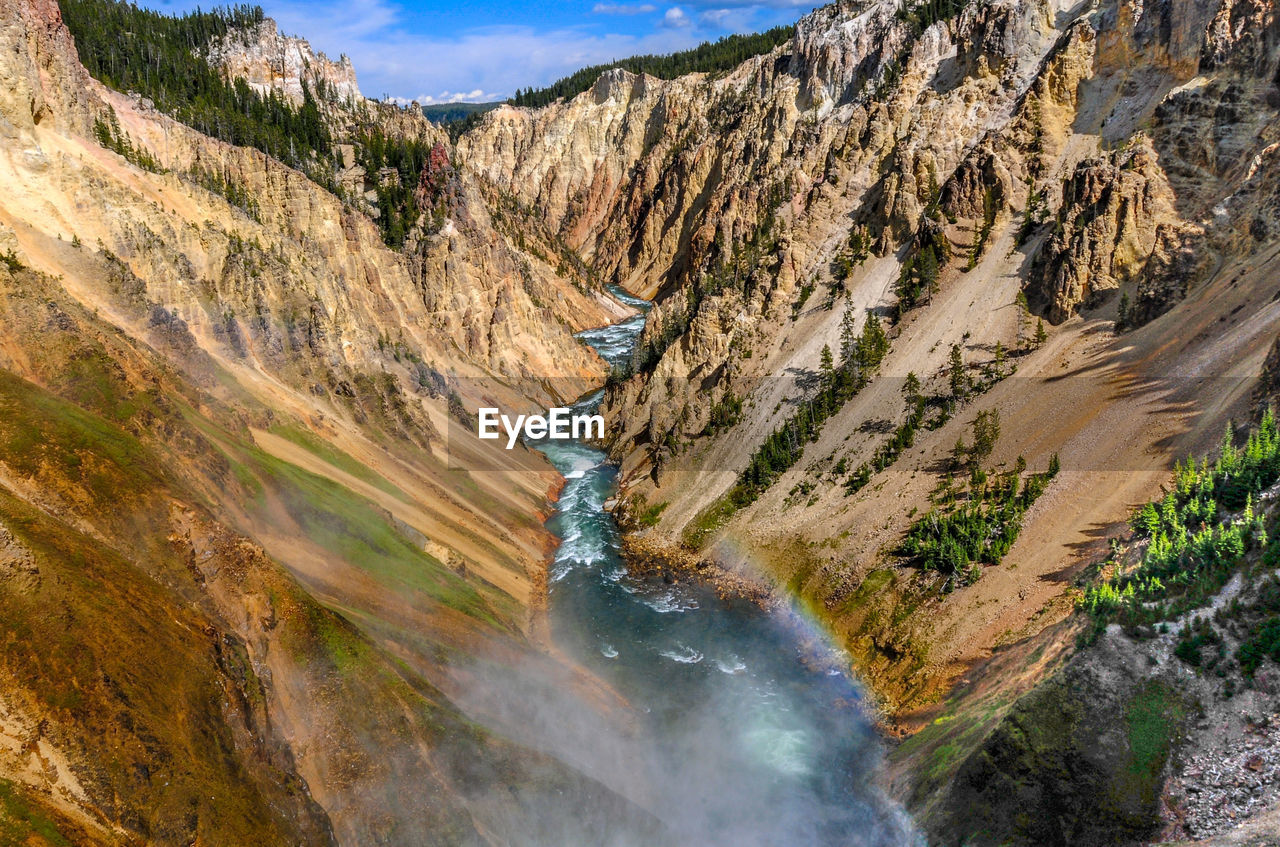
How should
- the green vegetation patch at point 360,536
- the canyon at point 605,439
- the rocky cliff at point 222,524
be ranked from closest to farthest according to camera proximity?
the rocky cliff at point 222,524, the canyon at point 605,439, the green vegetation patch at point 360,536

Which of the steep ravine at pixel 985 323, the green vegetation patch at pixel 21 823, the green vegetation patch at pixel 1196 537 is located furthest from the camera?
the steep ravine at pixel 985 323

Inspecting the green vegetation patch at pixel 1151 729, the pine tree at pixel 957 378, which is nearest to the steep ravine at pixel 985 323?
the pine tree at pixel 957 378

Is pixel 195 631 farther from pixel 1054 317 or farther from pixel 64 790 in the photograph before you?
pixel 1054 317

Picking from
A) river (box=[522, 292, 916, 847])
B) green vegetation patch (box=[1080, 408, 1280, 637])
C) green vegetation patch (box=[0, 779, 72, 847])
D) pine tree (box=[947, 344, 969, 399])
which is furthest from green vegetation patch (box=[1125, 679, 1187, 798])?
pine tree (box=[947, 344, 969, 399])

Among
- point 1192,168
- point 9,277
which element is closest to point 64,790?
point 9,277

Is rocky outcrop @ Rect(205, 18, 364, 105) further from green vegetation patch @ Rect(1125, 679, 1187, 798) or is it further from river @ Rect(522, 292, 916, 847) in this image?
green vegetation patch @ Rect(1125, 679, 1187, 798)

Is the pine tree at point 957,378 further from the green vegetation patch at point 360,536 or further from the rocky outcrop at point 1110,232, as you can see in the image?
the green vegetation patch at point 360,536
